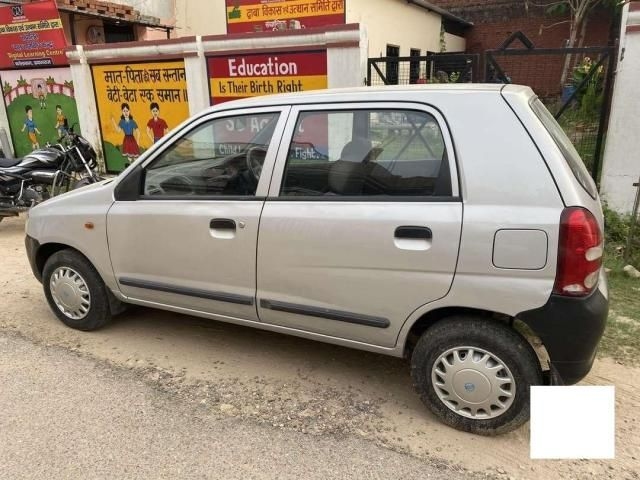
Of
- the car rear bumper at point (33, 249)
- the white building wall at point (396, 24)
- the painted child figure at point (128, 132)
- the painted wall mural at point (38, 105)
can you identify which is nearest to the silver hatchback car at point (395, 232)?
the car rear bumper at point (33, 249)

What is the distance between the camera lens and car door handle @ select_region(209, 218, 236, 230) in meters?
3.03

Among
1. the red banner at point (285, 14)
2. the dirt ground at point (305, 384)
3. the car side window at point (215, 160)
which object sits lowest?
the dirt ground at point (305, 384)

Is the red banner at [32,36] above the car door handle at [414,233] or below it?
above

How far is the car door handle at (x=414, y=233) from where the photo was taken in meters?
2.51

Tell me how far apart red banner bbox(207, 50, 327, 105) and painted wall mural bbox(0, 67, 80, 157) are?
3440 millimetres

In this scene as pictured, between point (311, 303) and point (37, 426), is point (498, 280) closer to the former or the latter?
point (311, 303)

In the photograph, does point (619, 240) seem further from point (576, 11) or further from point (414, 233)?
point (576, 11)

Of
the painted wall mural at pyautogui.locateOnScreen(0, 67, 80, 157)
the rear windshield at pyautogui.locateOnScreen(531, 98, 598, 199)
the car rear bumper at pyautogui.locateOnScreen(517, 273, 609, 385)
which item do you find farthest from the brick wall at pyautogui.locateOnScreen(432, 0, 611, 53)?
the car rear bumper at pyautogui.locateOnScreen(517, 273, 609, 385)

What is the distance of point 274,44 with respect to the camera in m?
7.21

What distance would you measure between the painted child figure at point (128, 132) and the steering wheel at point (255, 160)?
6.72 meters

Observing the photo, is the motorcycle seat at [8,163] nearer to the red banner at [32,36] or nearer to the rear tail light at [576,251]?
the red banner at [32,36]

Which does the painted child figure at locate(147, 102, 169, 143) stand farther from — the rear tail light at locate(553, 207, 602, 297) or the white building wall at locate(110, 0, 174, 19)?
the rear tail light at locate(553, 207, 602, 297)

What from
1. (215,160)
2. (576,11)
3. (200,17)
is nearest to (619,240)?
(215,160)

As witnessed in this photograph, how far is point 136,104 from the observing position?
897 centimetres
